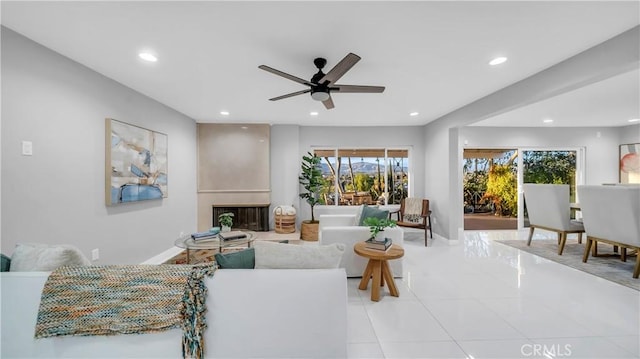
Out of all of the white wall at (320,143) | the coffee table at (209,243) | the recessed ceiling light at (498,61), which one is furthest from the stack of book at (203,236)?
the recessed ceiling light at (498,61)

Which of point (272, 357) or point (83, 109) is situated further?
point (83, 109)

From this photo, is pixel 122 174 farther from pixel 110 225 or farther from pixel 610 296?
pixel 610 296

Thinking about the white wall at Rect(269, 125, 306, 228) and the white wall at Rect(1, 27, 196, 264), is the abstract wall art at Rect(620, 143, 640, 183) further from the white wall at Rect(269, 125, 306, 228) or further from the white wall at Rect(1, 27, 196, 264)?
the white wall at Rect(1, 27, 196, 264)

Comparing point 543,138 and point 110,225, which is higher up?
point 543,138

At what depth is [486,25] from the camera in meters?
1.93

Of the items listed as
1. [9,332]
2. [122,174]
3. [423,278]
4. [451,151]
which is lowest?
[423,278]

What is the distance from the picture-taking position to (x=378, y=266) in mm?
2592

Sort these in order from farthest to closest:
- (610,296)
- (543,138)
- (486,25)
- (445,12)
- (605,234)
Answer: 1. (543,138)
2. (605,234)
3. (610,296)
4. (486,25)
5. (445,12)

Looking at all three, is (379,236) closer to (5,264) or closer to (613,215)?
(5,264)

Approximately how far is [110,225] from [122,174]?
617mm

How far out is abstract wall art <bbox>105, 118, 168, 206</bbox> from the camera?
290 cm

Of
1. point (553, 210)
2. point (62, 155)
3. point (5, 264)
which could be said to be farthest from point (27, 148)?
point (553, 210)

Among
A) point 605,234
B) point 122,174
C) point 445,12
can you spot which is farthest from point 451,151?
point 122,174

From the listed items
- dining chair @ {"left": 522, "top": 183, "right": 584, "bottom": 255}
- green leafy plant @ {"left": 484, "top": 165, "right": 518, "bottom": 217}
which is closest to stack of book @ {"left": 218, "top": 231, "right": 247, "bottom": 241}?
dining chair @ {"left": 522, "top": 183, "right": 584, "bottom": 255}
